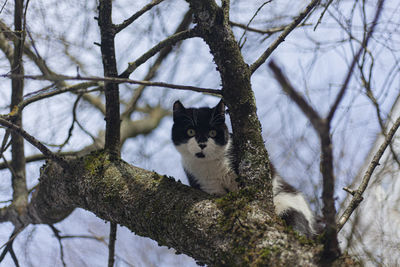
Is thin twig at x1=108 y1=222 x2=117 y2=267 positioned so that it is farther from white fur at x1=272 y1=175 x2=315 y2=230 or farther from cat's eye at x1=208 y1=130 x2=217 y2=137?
white fur at x1=272 y1=175 x2=315 y2=230

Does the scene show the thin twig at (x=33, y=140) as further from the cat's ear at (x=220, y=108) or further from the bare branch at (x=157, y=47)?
the cat's ear at (x=220, y=108)

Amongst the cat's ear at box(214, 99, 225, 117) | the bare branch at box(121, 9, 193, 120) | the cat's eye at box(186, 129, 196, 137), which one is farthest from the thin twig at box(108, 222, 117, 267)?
the bare branch at box(121, 9, 193, 120)

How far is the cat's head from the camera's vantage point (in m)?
2.90

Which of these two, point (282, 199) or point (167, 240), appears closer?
point (167, 240)

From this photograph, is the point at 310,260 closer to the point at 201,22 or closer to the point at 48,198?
the point at 201,22

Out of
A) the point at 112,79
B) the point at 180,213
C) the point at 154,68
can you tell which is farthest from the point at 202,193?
the point at 154,68

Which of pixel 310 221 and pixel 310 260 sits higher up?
pixel 310 221

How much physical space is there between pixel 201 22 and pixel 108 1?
2.22 ft

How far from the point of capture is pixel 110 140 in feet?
8.29

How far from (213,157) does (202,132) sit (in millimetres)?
227

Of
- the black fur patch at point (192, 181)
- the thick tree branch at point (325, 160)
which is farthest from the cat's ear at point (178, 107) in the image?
the thick tree branch at point (325, 160)

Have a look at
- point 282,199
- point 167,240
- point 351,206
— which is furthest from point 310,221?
point 167,240

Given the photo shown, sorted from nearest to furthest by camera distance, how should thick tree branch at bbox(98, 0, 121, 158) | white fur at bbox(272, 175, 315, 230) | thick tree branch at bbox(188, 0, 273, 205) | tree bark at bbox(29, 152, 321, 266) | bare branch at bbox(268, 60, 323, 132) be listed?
1. bare branch at bbox(268, 60, 323, 132)
2. tree bark at bbox(29, 152, 321, 266)
3. thick tree branch at bbox(188, 0, 273, 205)
4. thick tree branch at bbox(98, 0, 121, 158)
5. white fur at bbox(272, 175, 315, 230)

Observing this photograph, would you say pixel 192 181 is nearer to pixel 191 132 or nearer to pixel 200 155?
pixel 200 155
